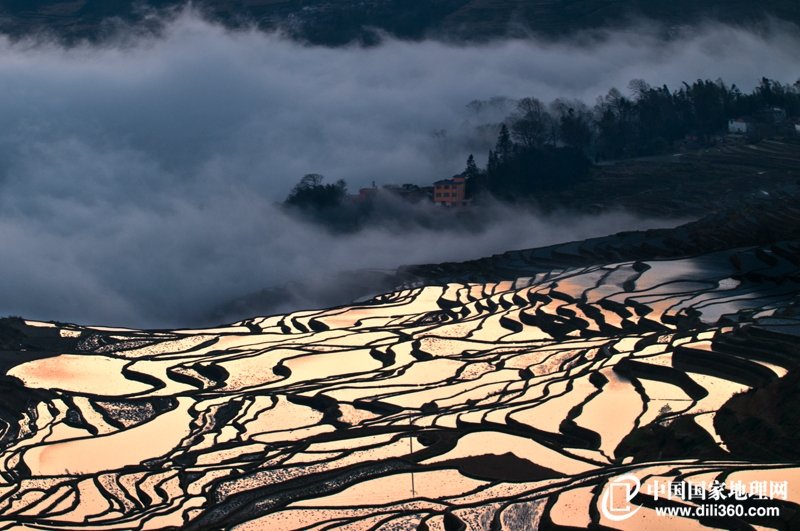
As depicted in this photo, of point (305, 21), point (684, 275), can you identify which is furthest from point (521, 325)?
point (305, 21)

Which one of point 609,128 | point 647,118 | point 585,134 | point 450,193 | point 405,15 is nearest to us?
point 450,193

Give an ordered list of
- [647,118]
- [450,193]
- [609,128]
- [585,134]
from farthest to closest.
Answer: [647,118]
[585,134]
[609,128]
[450,193]

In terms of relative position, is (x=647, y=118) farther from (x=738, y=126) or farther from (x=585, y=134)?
(x=738, y=126)

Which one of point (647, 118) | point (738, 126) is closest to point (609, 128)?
point (647, 118)

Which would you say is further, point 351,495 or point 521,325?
point 521,325

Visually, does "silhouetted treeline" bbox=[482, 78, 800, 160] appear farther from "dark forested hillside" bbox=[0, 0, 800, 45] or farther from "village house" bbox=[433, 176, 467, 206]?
"dark forested hillside" bbox=[0, 0, 800, 45]

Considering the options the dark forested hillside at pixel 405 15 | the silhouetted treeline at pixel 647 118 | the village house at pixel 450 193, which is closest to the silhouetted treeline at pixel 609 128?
the silhouetted treeline at pixel 647 118

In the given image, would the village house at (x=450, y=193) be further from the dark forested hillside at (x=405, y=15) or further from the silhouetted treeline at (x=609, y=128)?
the dark forested hillside at (x=405, y=15)

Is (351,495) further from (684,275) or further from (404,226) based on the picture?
(404,226)
